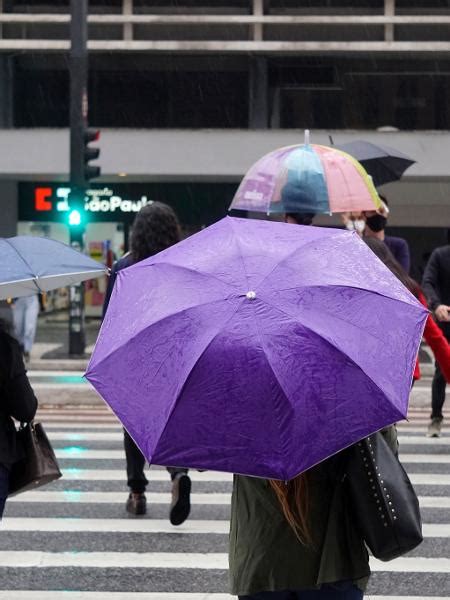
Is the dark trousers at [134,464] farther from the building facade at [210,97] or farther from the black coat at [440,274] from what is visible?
the building facade at [210,97]

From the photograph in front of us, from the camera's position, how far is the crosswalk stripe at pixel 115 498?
28.3 ft

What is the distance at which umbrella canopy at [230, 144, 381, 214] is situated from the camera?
23.7 feet

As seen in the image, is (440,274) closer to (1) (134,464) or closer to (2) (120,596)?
(1) (134,464)

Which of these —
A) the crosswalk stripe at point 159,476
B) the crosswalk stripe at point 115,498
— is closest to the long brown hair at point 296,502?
the crosswalk stripe at point 115,498

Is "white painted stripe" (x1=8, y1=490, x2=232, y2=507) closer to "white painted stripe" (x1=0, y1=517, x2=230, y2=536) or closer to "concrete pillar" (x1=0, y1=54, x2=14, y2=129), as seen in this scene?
"white painted stripe" (x1=0, y1=517, x2=230, y2=536)

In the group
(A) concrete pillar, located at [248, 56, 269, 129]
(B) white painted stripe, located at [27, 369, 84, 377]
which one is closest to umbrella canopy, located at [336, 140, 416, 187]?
(B) white painted stripe, located at [27, 369, 84, 377]

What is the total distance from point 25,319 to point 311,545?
15799mm

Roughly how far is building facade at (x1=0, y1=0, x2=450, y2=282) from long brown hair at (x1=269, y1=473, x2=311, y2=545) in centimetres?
2160

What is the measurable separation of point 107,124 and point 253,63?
359 centimetres

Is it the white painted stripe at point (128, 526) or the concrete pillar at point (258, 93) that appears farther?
the concrete pillar at point (258, 93)

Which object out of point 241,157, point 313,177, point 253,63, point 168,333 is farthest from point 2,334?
point 253,63

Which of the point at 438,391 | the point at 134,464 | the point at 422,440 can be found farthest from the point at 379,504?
the point at 422,440

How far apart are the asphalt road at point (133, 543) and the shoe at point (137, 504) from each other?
67 millimetres

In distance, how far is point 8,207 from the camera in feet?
85.9
